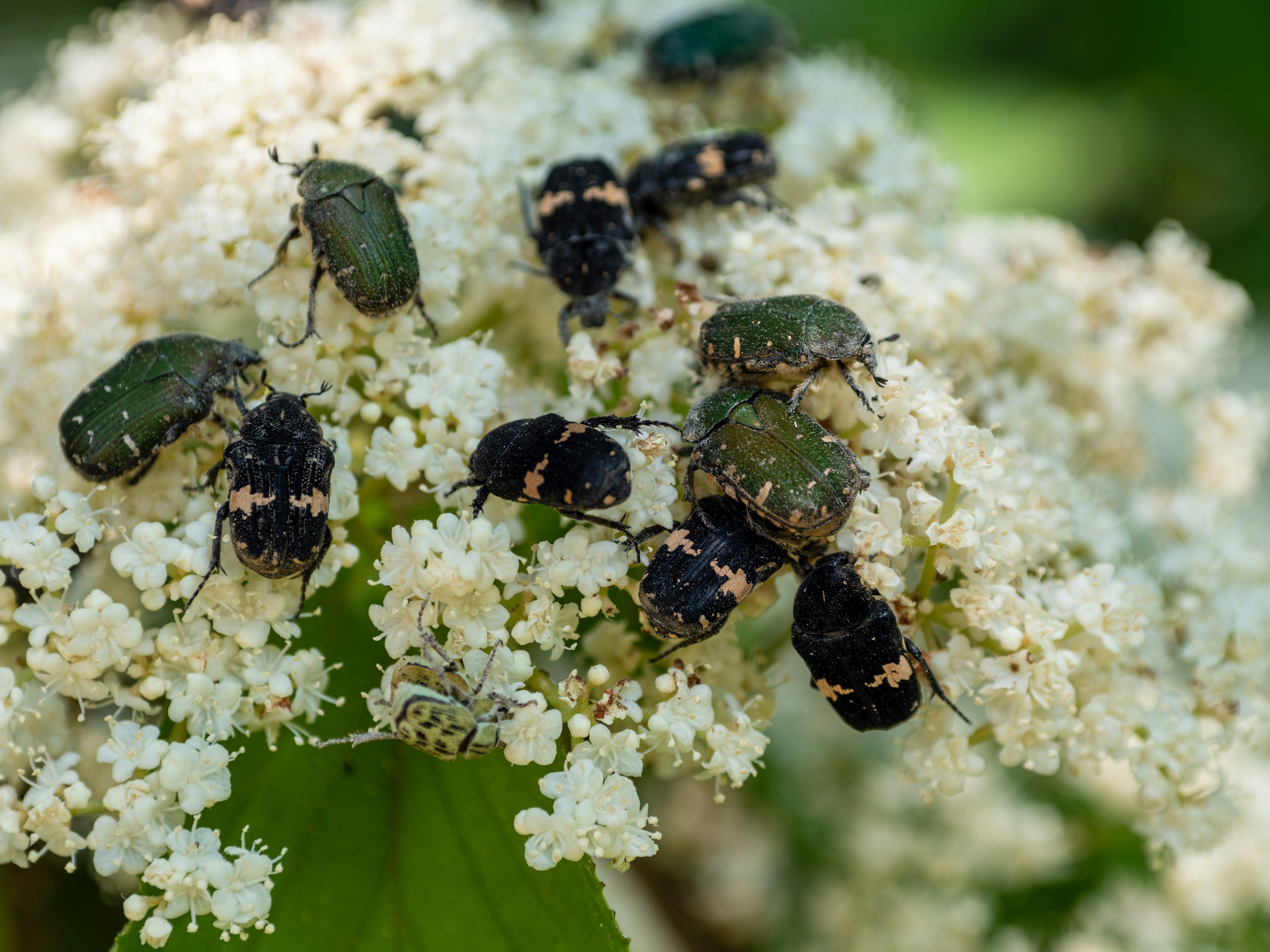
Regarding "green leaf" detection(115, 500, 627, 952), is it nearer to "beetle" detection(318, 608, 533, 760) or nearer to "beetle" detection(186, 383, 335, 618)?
"beetle" detection(318, 608, 533, 760)

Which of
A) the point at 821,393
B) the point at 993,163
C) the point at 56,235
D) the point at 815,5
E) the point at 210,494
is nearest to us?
the point at 210,494

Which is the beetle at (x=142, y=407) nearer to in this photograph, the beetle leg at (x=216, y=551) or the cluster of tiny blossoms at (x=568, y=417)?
the cluster of tiny blossoms at (x=568, y=417)

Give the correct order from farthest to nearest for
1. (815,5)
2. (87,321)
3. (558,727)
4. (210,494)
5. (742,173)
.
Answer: (815,5) < (742,173) < (87,321) < (210,494) < (558,727)

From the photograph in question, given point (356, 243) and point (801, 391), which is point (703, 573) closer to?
point (801, 391)

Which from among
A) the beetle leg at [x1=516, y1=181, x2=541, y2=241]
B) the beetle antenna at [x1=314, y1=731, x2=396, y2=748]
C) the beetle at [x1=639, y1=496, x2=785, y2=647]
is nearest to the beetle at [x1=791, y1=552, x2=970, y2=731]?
the beetle at [x1=639, y1=496, x2=785, y2=647]

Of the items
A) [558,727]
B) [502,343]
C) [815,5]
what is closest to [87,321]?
[502,343]

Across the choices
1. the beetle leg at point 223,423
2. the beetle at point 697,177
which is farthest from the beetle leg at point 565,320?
the beetle leg at point 223,423

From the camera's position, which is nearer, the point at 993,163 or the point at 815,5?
the point at 993,163

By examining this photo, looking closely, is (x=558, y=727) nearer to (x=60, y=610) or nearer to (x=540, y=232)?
(x=60, y=610)
